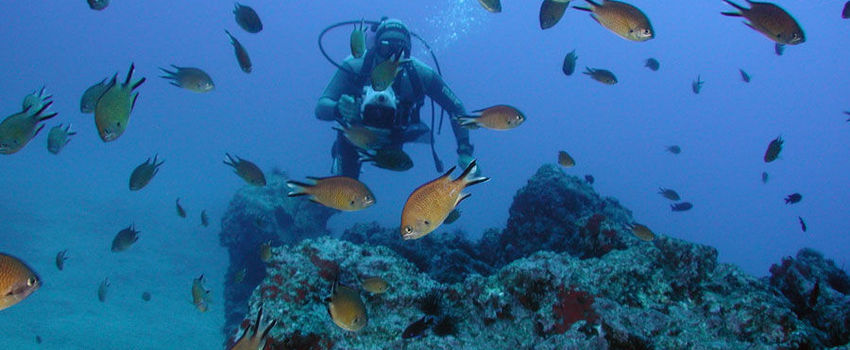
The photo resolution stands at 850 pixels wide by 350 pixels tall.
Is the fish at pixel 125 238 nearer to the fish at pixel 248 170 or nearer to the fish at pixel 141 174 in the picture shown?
the fish at pixel 141 174

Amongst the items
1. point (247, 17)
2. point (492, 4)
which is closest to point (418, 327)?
point (492, 4)

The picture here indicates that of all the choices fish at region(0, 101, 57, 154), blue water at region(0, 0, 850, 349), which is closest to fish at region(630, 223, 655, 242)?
fish at region(0, 101, 57, 154)

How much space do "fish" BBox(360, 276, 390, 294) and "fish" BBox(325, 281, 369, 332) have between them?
50 cm

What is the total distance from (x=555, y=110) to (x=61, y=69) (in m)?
150

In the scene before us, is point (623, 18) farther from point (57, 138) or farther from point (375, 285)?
point (57, 138)

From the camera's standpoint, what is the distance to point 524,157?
98750 millimetres

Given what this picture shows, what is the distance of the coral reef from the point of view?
1185cm

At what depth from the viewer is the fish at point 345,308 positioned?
2311 mm

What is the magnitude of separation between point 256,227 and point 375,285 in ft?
36.3

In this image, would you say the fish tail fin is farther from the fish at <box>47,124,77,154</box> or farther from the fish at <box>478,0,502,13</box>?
the fish at <box>47,124,77,154</box>

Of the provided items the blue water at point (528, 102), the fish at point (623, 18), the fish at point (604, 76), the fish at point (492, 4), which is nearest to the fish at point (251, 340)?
the fish at point (623, 18)

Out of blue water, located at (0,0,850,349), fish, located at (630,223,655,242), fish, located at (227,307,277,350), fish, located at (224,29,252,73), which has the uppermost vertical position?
blue water, located at (0,0,850,349)

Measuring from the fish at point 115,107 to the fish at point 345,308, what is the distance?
1.90 metres

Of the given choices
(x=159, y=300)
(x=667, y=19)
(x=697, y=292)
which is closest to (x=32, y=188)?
(x=159, y=300)
